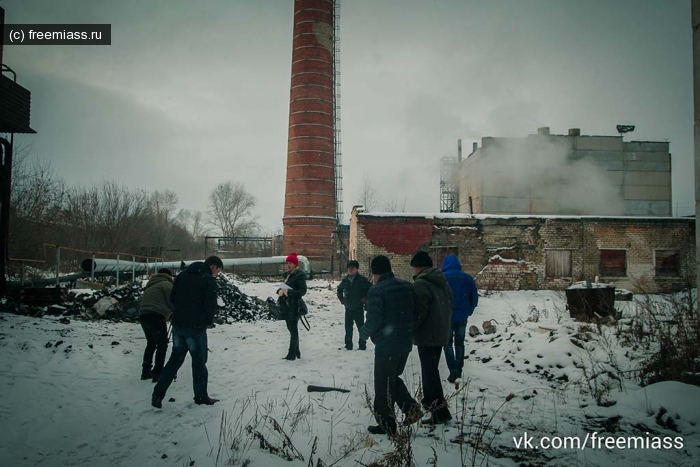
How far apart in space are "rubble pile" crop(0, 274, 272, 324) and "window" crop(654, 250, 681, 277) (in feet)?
58.0

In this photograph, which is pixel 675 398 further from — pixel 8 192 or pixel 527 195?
pixel 527 195

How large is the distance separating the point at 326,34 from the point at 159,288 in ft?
89.4

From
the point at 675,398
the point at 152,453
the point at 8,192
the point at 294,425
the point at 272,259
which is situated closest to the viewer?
the point at 152,453

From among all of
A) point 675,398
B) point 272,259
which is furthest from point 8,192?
point 272,259

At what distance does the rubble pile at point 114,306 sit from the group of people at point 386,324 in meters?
3.66

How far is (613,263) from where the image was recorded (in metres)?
19.0

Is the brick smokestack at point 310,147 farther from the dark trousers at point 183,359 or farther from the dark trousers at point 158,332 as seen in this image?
the dark trousers at point 183,359

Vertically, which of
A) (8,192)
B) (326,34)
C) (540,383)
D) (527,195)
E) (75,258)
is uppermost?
(326,34)

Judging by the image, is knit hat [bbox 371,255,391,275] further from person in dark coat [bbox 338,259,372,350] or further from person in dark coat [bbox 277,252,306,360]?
person in dark coat [bbox 338,259,372,350]

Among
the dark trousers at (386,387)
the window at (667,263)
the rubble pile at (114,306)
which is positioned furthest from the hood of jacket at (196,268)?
the window at (667,263)

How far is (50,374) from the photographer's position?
18.2 ft

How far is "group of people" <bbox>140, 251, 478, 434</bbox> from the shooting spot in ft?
12.4

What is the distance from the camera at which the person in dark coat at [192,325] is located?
4.64 meters

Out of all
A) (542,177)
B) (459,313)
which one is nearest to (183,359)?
(459,313)
